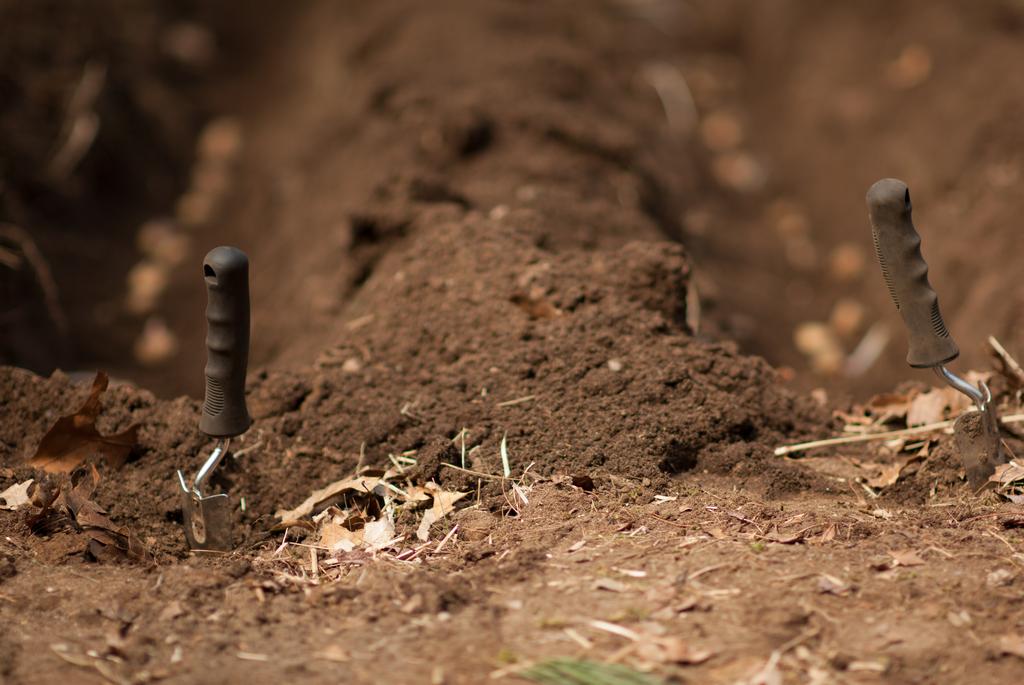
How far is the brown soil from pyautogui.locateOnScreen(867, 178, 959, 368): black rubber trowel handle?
41 centimetres

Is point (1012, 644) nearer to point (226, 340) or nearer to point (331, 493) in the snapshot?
point (331, 493)

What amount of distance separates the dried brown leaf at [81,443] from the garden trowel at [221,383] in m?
0.31

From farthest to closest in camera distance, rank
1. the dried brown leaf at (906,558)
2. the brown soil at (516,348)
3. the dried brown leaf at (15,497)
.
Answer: the dried brown leaf at (15,497)
the dried brown leaf at (906,558)
the brown soil at (516,348)

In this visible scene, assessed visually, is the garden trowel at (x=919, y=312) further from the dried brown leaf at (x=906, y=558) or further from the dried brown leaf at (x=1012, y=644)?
the dried brown leaf at (x=1012, y=644)

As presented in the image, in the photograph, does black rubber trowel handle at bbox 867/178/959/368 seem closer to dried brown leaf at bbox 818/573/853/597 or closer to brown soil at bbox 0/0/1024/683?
brown soil at bbox 0/0/1024/683

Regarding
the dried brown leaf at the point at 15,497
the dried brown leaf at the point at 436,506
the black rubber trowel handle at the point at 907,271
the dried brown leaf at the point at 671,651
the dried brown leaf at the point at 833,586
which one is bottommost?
the dried brown leaf at the point at 671,651

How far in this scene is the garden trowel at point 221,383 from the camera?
2537 millimetres

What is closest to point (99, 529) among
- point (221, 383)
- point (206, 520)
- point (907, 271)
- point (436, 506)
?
point (206, 520)

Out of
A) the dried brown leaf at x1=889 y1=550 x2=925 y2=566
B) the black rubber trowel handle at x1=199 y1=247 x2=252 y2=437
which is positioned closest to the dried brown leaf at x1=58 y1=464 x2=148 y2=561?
the black rubber trowel handle at x1=199 y1=247 x2=252 y2=437

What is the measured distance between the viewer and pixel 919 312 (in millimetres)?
2688

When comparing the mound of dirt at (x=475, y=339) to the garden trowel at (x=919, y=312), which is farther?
the mound of dirt at (x=475, y=339)

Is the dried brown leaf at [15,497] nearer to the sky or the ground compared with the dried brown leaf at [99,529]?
nearer to the sky

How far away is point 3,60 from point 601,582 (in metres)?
5.08

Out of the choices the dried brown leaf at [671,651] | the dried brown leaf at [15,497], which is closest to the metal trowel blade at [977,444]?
the dried brown leaf at [671,651]
